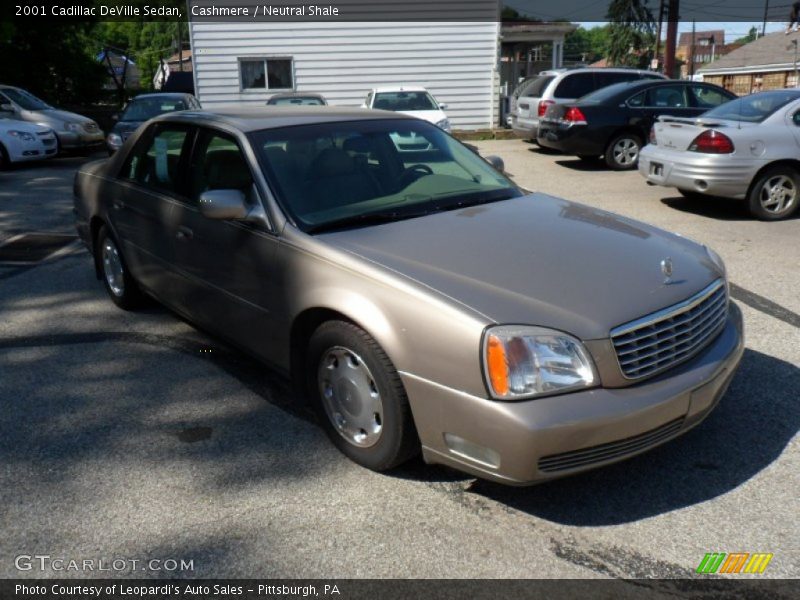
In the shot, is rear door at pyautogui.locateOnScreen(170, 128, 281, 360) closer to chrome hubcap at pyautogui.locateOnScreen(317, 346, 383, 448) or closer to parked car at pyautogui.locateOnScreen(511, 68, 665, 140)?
chrome hubcap at pyautogui.locateOnScreen(317, 346, 383, 448)

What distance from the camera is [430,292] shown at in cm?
304

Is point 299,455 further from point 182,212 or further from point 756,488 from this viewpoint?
point 756,488

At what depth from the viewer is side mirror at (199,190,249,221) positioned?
12.2 ft

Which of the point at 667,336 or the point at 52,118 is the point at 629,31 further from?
the point at 667,336

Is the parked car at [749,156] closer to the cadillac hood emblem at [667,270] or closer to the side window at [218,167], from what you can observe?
the cadillac hood emblem at [667,270]

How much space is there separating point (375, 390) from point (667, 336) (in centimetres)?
124

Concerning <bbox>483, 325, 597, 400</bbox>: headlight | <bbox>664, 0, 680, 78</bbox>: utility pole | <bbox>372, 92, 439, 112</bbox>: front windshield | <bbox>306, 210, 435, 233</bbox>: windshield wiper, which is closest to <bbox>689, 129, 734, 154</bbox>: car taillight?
<bbox>306, 210, 435, 233</bbox>: windshield wiper

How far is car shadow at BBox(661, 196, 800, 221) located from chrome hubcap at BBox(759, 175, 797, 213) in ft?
0.63

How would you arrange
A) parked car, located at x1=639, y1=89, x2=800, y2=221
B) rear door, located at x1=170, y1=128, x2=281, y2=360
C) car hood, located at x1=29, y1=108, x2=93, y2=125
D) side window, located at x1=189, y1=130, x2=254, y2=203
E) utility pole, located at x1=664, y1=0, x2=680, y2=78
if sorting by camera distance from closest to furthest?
rear door, located at x1=170, y1=128, x2=281, y2=360 < side window, located at x1=189, y1=130, x2=254, y2=203 < parked car, located at x1=639, y1=89, x2=800, y2=221 < car hood, located at x1=29, y1=108, x2=93, y2=125 < utility pole, located at x1=664, y1=0, x2=680, y2=78

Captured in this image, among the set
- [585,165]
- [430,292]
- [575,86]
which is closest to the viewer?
[430,292]

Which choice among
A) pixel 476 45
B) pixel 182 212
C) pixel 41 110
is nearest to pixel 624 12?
pixel 476 45

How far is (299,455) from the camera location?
364cm

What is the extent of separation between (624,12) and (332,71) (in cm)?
4724

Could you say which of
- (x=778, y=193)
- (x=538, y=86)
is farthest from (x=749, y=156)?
(x=538, y=86)
